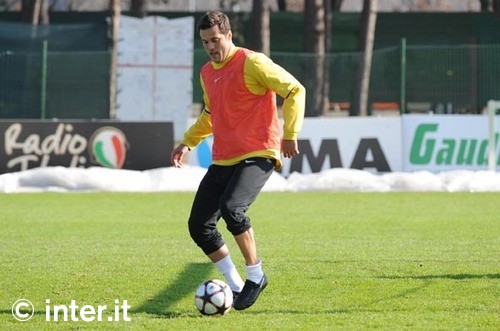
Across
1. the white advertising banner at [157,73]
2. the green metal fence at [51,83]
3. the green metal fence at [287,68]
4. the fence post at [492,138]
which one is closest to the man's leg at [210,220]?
the fence post at [492,138]

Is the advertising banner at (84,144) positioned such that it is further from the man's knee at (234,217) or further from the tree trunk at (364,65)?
the man's knee at (234,217)

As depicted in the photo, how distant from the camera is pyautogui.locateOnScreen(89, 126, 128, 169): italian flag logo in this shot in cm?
2088

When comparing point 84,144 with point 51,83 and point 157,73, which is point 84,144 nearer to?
point 51,83

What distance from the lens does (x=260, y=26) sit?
31.2 meters

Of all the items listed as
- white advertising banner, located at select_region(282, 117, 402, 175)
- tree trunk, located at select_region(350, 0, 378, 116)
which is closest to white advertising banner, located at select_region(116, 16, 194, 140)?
tree trunk, located at select_region(350, 0, 378, 116)

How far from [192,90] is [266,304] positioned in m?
17.5

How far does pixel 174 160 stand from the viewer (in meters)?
8.86

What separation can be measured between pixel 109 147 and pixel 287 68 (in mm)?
5892

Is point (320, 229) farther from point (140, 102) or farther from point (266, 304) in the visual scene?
point (140, 102)

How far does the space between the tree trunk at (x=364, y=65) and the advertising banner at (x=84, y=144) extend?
5.82m

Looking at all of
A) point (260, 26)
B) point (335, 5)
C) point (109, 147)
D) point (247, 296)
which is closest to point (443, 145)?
point (109, 147)

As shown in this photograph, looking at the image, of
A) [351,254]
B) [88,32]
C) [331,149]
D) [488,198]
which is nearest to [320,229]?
[351,254]

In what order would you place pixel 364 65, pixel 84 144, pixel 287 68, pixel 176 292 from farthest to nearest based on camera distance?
pixel 287 68 < pixel 364 65 < pixel 84 144 < pixel 176 292

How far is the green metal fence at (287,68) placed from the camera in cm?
2464
